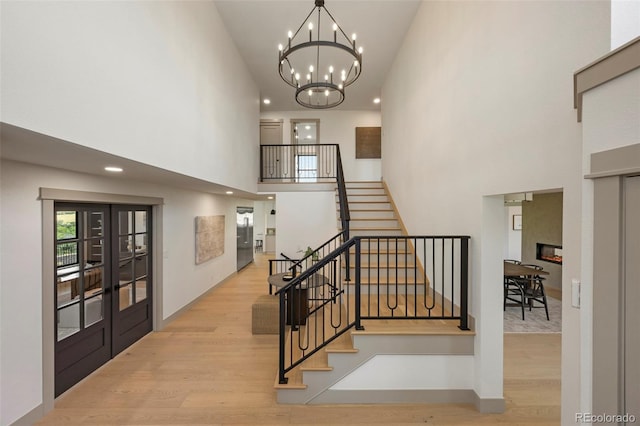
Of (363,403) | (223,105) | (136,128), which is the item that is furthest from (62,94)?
(363,403)

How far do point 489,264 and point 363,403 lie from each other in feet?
6.04

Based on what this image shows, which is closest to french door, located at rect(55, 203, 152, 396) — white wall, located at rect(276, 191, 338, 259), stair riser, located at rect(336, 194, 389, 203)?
A: white wall, located at rect(276, 191, 338, 259)

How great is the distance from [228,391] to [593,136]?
358 centimetres

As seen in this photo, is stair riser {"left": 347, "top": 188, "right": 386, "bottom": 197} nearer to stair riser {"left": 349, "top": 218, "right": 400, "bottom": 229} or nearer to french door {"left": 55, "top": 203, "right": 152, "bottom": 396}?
stair riser {"left": 349, "top": 218, "right": 400, "bottom": 229}

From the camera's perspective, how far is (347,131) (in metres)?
8.40

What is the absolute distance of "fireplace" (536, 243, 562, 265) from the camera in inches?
259

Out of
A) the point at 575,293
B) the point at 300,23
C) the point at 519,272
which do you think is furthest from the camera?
the point at 519,272

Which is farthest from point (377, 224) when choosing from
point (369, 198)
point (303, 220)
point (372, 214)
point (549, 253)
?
point (549, 253)

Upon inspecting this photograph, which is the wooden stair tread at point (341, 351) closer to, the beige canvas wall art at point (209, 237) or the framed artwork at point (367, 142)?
the beige canvas wall art at point (209, 237)

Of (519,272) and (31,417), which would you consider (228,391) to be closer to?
(31,417)

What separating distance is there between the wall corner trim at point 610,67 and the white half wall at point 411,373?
2.47m

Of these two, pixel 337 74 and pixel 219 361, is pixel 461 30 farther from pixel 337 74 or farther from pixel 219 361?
pixel 219 361

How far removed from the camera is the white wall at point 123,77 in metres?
1.36

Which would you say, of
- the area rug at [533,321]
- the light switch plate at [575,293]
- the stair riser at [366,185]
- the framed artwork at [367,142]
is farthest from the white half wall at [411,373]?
the framed artwork at [367,142]
